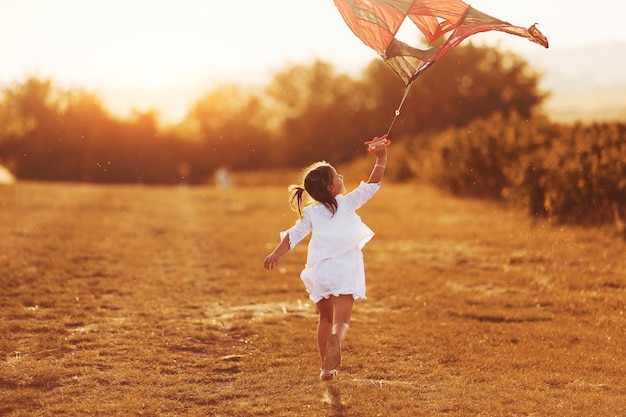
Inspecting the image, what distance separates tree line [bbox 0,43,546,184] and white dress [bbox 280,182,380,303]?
4157 cm

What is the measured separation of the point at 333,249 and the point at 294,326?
2.39 m

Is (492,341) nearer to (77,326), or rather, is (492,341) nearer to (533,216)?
(77,326)

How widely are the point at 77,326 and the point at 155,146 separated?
51926 mm

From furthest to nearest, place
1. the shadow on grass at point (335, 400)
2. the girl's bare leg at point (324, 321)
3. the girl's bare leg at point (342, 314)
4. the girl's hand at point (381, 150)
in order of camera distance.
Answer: the girl's hand at point (381, 150) < the girl's bare leg at point (324, 321) < the girl's bare leg at point (342, 314) < the shadow on grass at point (335, 400)

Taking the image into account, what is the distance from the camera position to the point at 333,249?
6.10 metres

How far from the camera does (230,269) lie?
12.1 metres

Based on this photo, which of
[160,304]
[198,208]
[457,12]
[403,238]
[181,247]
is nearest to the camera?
[457,12]

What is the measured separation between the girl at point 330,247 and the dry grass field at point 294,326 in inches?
23.0

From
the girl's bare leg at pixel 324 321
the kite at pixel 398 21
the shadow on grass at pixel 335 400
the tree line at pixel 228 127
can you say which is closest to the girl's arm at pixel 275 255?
the girl's bare leg at pixel 324 321

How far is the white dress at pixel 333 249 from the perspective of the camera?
6.05 m

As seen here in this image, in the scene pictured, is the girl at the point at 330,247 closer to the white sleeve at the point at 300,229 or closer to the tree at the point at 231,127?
the white sleeve at the point at 300,229

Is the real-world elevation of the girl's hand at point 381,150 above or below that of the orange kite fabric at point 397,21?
below

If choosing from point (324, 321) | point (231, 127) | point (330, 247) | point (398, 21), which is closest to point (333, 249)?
point (330, 247)

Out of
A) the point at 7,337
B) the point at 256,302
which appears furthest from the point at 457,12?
the point at 7,337
